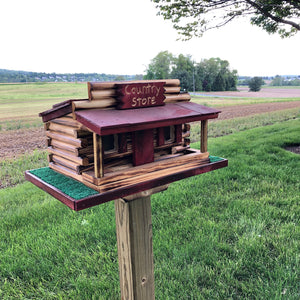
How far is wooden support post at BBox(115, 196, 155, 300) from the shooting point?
1874mm

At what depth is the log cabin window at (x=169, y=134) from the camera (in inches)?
83.2

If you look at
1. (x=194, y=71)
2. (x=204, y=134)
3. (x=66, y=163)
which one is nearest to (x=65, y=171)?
(x=66, y=163)

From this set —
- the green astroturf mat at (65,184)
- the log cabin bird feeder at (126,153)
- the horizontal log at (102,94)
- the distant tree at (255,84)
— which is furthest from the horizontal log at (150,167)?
the distant tree at (255,84)

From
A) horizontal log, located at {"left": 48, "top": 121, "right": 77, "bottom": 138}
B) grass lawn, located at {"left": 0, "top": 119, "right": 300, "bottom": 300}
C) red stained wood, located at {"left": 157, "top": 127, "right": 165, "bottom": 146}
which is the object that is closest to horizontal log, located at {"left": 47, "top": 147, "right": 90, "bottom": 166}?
horizontal log, located at {"left": 48, "top": 121, "right": 77, "bottom": 138}

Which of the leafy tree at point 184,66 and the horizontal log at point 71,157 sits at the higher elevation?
the leafy tree at point 184,66

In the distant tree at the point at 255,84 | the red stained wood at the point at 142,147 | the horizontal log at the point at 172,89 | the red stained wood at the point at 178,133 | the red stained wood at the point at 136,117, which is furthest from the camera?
the distant tree at the point at 255,84

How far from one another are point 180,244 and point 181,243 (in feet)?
0.17

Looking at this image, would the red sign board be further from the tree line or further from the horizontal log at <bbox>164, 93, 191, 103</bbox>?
the tree line

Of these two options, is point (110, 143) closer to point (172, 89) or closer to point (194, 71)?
point (172, 89)

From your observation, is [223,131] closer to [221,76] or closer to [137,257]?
[137,257]

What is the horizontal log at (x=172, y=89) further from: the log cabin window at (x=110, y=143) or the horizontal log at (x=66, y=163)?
the horizontal log at (x=66, y=163)

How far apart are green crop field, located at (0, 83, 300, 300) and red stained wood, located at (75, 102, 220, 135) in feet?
6.12

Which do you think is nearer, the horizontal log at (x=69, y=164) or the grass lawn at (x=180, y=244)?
the horizontal log at (x=69, y=164)

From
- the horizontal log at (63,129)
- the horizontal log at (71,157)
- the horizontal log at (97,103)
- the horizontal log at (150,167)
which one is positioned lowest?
the horizontal log at (150,167)
